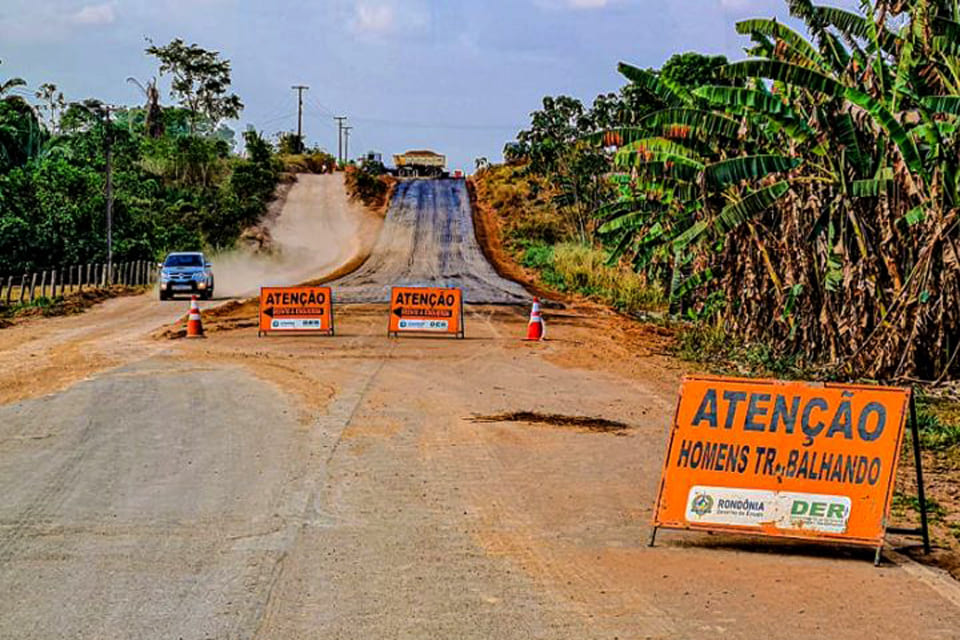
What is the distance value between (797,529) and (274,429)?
7402mm

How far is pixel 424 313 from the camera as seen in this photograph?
25.4 metres

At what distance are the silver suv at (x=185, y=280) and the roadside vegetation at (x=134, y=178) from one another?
646 cm

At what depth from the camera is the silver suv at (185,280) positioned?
39.8 metres

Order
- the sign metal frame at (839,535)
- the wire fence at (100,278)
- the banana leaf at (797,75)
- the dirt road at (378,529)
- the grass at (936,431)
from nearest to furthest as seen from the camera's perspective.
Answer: the dirt road at (378,529), the sign metal frame at (839,535), the grass at (936,431), the banana leaf at (797,75), the wire fence at (100,278)

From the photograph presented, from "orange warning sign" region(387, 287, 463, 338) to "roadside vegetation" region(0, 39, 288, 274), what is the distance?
814 inches

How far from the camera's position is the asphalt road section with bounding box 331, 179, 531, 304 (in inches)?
1644

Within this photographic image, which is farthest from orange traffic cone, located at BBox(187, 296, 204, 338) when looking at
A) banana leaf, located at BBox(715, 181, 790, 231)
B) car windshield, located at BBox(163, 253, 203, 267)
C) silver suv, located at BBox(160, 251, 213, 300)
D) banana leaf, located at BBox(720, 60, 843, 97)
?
car windshield, located at BBox(163, 253, 203, 267)

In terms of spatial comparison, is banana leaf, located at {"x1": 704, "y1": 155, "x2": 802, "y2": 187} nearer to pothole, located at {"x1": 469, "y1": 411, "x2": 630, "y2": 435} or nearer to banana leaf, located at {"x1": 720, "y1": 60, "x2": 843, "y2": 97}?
banana leaf, located at {"x1": 720, "y1": 60, "x2": 843, "y2": 97}

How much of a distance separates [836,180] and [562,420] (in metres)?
6.74

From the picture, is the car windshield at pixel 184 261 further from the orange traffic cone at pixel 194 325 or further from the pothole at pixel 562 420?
the pothole at pixel 562 420

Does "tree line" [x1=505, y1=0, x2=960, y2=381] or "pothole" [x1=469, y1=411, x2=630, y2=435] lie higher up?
"tree line" [x1=505, y1=0, x2=960, y2=381]

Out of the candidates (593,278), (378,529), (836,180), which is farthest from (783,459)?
(593,278)

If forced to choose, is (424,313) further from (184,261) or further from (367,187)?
(367,187)

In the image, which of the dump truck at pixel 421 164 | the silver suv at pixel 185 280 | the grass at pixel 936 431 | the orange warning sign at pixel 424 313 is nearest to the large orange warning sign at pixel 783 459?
the grass at pixel 936 431
